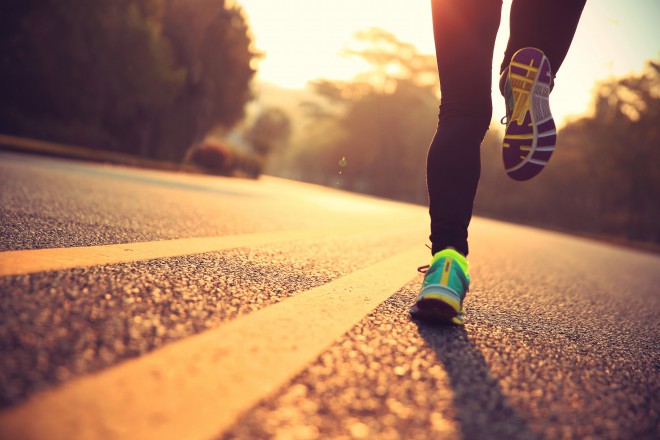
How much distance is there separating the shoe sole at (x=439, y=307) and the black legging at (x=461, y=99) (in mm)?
242

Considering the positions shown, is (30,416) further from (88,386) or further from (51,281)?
(51,281)

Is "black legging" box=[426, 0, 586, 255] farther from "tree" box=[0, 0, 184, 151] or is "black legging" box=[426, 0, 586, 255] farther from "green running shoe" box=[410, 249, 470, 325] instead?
"tree" box=[0, 0, 184, 151]

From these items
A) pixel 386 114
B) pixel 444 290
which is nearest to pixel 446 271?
pixel 444 290

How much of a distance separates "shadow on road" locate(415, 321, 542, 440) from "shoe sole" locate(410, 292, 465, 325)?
0.29 ft

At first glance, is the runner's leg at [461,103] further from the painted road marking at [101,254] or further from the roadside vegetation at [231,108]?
the roadside vegetation at [231,108]

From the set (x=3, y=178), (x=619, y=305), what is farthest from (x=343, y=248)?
(x=3, y=178)

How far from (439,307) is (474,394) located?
0.50 metres

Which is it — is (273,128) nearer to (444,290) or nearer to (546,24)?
(546,24)

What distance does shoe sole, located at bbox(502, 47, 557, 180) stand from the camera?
1.73 m

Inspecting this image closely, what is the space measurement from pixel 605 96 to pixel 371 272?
3959cm

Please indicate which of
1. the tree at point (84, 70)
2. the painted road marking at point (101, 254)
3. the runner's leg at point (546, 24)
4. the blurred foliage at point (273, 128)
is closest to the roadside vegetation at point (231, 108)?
the tree at point (84, 70)

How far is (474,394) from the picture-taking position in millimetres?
945

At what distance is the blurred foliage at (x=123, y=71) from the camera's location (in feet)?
65.7

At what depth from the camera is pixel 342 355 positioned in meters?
1.03
